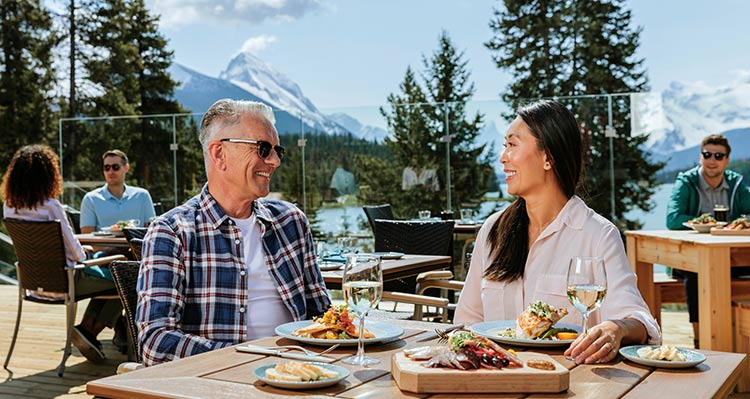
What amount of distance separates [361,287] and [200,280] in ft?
2.71

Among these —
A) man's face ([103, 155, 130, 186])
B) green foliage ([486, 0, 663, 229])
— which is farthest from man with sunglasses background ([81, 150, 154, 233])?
green foliage ([486, 0, 663, 229])

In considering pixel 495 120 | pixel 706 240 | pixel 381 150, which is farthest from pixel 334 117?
pixel 706 240

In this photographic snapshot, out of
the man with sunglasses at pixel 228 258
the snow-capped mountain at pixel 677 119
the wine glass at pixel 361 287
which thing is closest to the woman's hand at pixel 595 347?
the wine glass at pixel 361 287

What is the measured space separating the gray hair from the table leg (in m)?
2.97

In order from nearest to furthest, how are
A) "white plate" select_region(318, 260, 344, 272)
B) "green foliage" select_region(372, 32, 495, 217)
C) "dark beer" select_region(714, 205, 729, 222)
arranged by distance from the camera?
1. "white plate" select_region(318, 260, 344, 272)
2. "dark beer" select_region(714, 205, 729, 222)
3. "green foliage" select_region(372, 32, 495, 217)

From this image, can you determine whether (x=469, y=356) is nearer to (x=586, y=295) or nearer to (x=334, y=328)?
(x=586, y=295)

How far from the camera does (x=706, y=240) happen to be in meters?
4.77

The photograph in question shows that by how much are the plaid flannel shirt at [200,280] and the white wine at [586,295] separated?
982 millimetres

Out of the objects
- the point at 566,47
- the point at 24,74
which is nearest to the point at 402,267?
the point at 24,74

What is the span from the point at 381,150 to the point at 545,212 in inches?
258

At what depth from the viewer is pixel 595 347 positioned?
1.82 meters

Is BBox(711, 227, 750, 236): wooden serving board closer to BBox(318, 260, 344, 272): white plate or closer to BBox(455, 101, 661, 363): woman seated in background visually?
BBox(318, 260, 344, 272): white plate

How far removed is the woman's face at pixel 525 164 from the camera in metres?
2.53

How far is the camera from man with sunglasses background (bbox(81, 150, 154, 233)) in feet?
22.1
